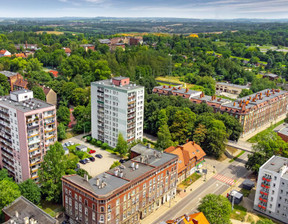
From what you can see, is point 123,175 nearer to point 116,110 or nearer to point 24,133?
point 24,133

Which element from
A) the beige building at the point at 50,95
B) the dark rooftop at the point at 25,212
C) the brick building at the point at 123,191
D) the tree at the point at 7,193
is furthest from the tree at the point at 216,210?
the beige building at the point at 50,95

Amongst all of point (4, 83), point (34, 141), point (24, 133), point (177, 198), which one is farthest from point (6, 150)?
point (4, 83)

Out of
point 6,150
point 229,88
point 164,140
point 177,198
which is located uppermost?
point 6,150

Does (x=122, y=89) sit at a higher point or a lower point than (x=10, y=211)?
higher

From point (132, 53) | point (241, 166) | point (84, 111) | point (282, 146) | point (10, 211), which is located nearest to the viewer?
point (10, 211)

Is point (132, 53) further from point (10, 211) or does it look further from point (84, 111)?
point (10, 211)

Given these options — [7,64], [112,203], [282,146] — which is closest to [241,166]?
[282,146]
